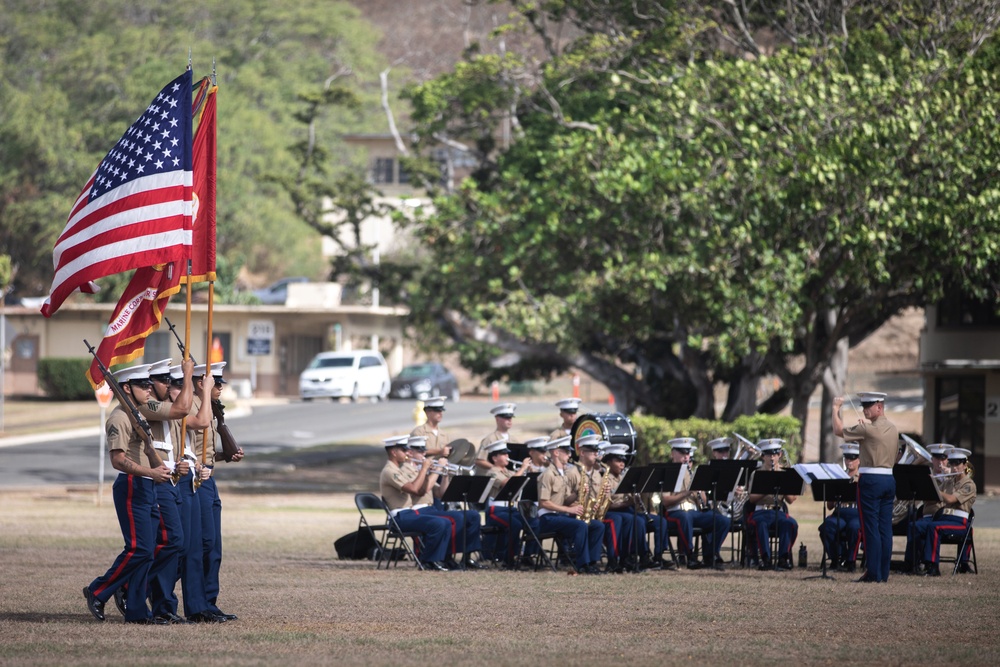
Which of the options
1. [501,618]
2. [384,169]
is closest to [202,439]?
[501,618]

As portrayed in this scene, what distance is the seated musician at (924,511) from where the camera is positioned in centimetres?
1681

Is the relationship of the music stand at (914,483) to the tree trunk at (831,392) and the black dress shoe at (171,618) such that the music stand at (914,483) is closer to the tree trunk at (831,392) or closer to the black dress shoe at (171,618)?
the black dress shoe at (171,618)

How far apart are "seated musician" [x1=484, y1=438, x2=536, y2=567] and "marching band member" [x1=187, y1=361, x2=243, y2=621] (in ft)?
16.6

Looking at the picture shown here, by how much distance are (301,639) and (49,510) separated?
16053mm

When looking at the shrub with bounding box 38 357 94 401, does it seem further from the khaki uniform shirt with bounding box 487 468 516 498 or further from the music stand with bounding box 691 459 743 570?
the music stand with bounding box 691 459 743 570

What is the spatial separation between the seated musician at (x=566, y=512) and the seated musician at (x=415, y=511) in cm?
122

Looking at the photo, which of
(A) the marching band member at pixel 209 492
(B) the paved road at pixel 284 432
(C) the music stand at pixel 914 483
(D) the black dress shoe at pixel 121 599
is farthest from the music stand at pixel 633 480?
(B) the paved road at pixel 284 432

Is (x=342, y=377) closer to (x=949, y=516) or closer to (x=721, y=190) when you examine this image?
(x=721, y=190)

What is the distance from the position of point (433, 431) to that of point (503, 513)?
4.85 feet

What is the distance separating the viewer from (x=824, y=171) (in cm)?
2486

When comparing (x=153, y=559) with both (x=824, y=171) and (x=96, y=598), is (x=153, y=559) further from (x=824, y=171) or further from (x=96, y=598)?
(x=824, y=171)

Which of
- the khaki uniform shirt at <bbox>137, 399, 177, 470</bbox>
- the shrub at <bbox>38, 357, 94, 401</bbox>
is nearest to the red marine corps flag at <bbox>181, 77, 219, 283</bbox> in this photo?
the khaki uniform shirt at <bbox>137, 399, 177, 470</bbox>

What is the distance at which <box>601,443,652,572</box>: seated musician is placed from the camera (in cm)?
1688

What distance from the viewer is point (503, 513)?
17797mm
